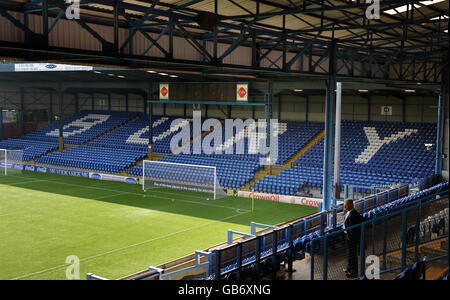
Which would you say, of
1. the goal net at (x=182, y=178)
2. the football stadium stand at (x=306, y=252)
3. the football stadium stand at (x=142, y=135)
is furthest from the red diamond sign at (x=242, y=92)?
the football stadium stand at (x=142, y=135)

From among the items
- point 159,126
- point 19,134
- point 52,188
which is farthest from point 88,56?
point 19,134

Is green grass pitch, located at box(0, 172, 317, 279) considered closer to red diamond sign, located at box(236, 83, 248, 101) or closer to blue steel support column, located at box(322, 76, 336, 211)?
blue steel support column, located at box(322, 76, 336, 211)

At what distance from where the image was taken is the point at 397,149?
34469 mm

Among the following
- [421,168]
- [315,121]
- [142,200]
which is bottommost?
[142,200]

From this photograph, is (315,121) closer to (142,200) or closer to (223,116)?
(223,116)

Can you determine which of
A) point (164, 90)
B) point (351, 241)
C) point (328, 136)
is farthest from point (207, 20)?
point (164, 90)

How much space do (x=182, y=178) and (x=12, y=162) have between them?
2021cm

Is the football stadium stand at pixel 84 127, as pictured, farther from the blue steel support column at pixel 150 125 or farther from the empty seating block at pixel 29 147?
the blue steel support column at pixel 150 125

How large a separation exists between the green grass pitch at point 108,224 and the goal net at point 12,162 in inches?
260

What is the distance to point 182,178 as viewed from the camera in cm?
3403

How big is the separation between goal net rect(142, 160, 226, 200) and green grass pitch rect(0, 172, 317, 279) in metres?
0.96

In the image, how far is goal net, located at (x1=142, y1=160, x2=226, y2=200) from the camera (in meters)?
33.0

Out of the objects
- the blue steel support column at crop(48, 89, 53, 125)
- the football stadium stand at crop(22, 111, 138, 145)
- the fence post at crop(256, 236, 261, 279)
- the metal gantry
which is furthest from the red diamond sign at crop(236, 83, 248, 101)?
the blue steel support column at crop(48, 89, 53, 125)
